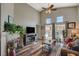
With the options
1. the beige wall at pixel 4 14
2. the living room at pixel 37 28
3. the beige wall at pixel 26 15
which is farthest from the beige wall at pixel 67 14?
the beige wall at pixel 4 14

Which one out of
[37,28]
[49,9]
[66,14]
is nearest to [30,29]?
[37,28]

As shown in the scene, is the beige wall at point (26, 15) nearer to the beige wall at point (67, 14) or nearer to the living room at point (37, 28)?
the living room at point (37, 28)

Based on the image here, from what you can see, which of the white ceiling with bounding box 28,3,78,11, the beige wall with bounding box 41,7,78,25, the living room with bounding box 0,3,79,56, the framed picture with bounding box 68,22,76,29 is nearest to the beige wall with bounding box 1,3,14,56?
the living room with bounding box 0,3,79,56

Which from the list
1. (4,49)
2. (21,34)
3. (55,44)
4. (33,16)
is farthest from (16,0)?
(55,44)

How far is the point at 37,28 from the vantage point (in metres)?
2.63

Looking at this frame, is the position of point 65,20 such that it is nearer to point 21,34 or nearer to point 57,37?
point 57,37

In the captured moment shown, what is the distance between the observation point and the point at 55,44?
8.48 feet

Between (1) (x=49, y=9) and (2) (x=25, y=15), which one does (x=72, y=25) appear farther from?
(2) (x=25, y=15)

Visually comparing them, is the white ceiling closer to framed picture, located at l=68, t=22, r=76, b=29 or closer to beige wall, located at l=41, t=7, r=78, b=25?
beige wall, located at l=41, t=7, r=78, b=25

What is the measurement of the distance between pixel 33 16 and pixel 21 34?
44 cm

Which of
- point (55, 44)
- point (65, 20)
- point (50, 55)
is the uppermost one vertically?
point (65, 20)

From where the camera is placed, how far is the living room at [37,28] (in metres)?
2.53

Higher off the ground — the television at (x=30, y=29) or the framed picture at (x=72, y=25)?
the framed picture at (x=72, y=25)

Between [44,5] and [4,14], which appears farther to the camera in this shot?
[44,5]
